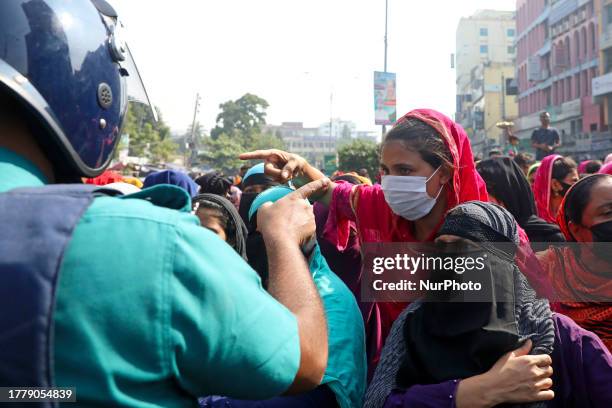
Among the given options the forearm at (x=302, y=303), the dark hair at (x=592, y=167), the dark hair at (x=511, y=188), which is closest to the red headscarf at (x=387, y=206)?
the dark hair at (x=511, y=188)

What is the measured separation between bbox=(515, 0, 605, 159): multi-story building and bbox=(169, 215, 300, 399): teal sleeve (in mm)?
30508

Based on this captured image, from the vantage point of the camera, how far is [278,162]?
2.34 m

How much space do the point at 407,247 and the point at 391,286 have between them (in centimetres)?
22

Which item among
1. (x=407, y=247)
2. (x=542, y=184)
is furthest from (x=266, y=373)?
(x=542, y=184)

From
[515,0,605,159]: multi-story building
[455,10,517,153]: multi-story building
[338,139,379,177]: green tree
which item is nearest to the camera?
[338,139,379,177]: green tree

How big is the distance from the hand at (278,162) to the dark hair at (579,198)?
133 centimetres

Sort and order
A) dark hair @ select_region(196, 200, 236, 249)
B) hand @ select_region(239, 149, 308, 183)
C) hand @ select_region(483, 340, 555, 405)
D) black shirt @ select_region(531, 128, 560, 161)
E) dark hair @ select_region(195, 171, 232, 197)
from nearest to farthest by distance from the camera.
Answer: hand @ select_region(483, 340, 555, 405) < hand @ select_region(239, 149, 308, 183) < dark hair @ select_region(196, 200, 236, 249) < dark hair @ select_region(195, 171, 232, 197) < black shirt @ select_region(531, 128, 560, 161)

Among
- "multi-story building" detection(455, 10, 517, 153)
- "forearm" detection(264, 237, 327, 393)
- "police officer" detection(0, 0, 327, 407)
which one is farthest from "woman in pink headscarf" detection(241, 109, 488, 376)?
"multi-story building" detection(455, 10, 517, 153)

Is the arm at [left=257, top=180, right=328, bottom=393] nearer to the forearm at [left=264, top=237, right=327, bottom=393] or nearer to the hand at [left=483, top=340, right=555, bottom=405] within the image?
the forearm at [left=264, top=237, right=327, bottom=393]

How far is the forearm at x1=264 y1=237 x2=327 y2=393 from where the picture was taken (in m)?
1.06

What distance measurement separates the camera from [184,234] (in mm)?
930

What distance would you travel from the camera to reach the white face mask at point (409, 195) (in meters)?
2.45

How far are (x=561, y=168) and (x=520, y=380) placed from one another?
124 inches

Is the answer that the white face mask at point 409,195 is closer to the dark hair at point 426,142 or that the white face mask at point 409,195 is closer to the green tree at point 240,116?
the dark hair at point 426,142
